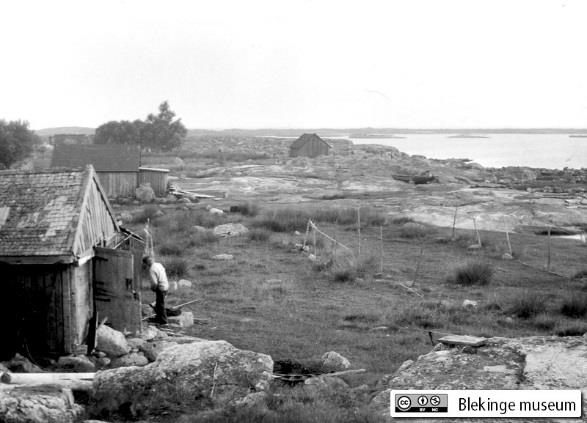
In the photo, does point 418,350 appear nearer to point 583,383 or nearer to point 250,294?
point 583,383

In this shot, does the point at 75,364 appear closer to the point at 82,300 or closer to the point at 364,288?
the point at 82,300

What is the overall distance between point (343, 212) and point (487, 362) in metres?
24.0

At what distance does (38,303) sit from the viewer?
449 inches

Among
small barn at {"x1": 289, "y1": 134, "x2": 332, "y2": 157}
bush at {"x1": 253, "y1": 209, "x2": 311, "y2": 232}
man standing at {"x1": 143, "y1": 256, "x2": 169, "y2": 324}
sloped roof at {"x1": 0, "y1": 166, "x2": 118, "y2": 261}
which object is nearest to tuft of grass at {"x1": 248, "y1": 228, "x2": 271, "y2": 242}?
bush at {"x1": 253, "y1": 209, "x2": 311, "y2": 232}

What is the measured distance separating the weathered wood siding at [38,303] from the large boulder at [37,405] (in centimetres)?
249

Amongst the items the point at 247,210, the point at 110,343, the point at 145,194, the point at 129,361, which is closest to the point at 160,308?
the point at 110,343

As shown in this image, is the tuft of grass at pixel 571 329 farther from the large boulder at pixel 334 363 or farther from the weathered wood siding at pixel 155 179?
the weathered wood siding at pixel 155 179

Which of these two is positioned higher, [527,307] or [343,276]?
[527,307]

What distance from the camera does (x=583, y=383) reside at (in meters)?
8.62

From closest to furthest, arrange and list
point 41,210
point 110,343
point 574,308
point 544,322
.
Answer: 1. point 110,343
2. point 41,210
3. point 544,322
4. point 574,308

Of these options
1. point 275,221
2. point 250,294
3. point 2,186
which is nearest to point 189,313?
point 250,294

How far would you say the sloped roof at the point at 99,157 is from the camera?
1560 inches

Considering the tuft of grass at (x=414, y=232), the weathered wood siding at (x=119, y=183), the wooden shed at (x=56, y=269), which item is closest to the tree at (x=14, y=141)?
the weathered wood siding at (x=119, y=183)

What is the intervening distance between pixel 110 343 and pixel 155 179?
31261 mm
